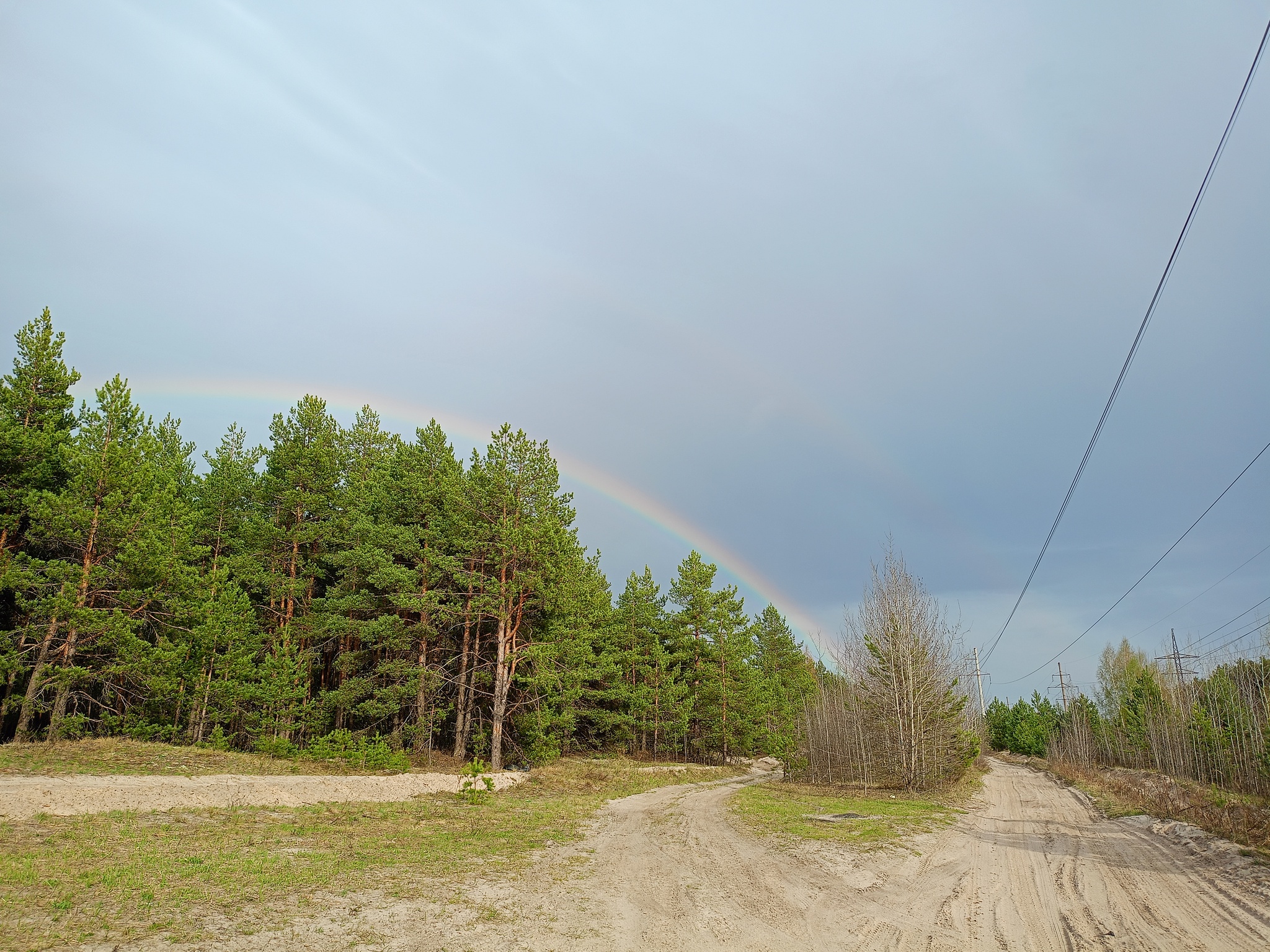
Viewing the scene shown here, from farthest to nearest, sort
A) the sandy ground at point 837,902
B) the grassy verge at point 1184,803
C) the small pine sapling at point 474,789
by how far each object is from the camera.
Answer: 1. the small pine sapling at point 474,789
2. the grassy verge at point 1184,803
3. the sandy ground at point 837,902

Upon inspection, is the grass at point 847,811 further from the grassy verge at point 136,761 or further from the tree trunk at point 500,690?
the grassy verge at point 136,761

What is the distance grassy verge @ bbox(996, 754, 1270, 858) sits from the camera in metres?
12.5

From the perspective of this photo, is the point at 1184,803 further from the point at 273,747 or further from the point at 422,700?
the point at 273,747

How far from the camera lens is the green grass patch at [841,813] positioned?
45.8ft

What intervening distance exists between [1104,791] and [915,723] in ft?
27.4

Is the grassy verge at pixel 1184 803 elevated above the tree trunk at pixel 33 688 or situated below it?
below

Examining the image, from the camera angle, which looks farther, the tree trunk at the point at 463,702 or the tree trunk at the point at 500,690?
the tree trunk at the point at 463,702

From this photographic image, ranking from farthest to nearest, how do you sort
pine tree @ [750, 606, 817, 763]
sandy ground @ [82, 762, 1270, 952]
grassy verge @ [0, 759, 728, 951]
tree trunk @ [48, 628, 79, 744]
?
pine tree @ [750, 606, 817, 763] → tree trunk @ [48, 628, 79, 744] → sandy ground @ [82, 762, 1270, 952] → grassy verge @ [0, 759, 728, 951]

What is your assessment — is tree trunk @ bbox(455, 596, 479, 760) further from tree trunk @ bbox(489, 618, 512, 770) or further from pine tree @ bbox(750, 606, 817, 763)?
pine tree @ bbox(750, 606, 817, 763)

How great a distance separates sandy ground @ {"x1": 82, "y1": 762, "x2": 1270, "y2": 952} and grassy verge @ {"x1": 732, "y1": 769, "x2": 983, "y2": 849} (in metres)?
0.92

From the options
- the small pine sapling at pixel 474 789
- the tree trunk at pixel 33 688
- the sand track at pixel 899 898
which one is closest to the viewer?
the sand track at pixel 899 898

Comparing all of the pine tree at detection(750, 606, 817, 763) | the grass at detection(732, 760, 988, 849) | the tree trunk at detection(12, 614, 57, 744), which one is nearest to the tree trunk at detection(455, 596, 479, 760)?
the grass at detection(732, 760, 988, 849)

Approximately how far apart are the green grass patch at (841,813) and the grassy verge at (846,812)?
0.02 meters

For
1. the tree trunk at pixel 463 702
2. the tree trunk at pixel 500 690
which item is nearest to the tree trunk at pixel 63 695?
the tree trunk at pixel 463 702
